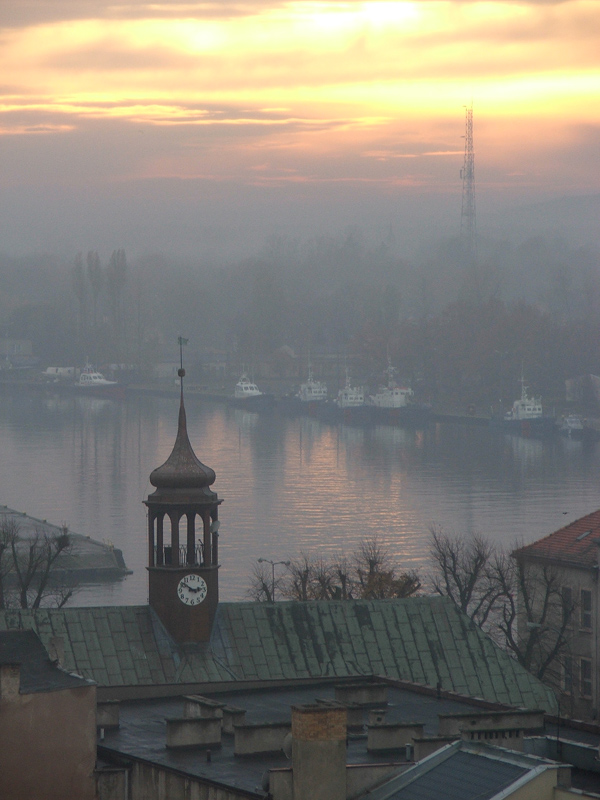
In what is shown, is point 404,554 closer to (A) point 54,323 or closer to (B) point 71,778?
(B) point 71,778

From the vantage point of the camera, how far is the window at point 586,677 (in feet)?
77.3

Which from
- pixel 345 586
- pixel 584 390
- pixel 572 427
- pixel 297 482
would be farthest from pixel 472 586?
pixel 584 390

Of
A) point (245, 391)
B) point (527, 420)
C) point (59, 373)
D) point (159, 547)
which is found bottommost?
point (159, 547)

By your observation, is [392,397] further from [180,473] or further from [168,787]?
[168,787]

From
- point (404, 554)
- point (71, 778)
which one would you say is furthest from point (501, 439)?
point (71, 778)

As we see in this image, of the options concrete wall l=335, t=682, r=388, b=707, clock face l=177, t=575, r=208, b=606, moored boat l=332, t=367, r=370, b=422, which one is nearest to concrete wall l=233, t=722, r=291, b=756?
concrete wall l=335, t=682, r=388, b=707

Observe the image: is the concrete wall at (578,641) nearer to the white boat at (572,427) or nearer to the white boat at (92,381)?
the white boat at (572,427)

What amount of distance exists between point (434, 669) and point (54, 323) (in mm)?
129889

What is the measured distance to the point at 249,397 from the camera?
107 metres

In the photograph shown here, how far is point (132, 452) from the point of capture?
70.2 metres

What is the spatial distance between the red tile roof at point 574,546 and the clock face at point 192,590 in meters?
10.5

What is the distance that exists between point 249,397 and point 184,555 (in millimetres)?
90741

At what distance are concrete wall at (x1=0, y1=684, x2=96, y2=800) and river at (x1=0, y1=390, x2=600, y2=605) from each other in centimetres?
2062

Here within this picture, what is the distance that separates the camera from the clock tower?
15391 mm
